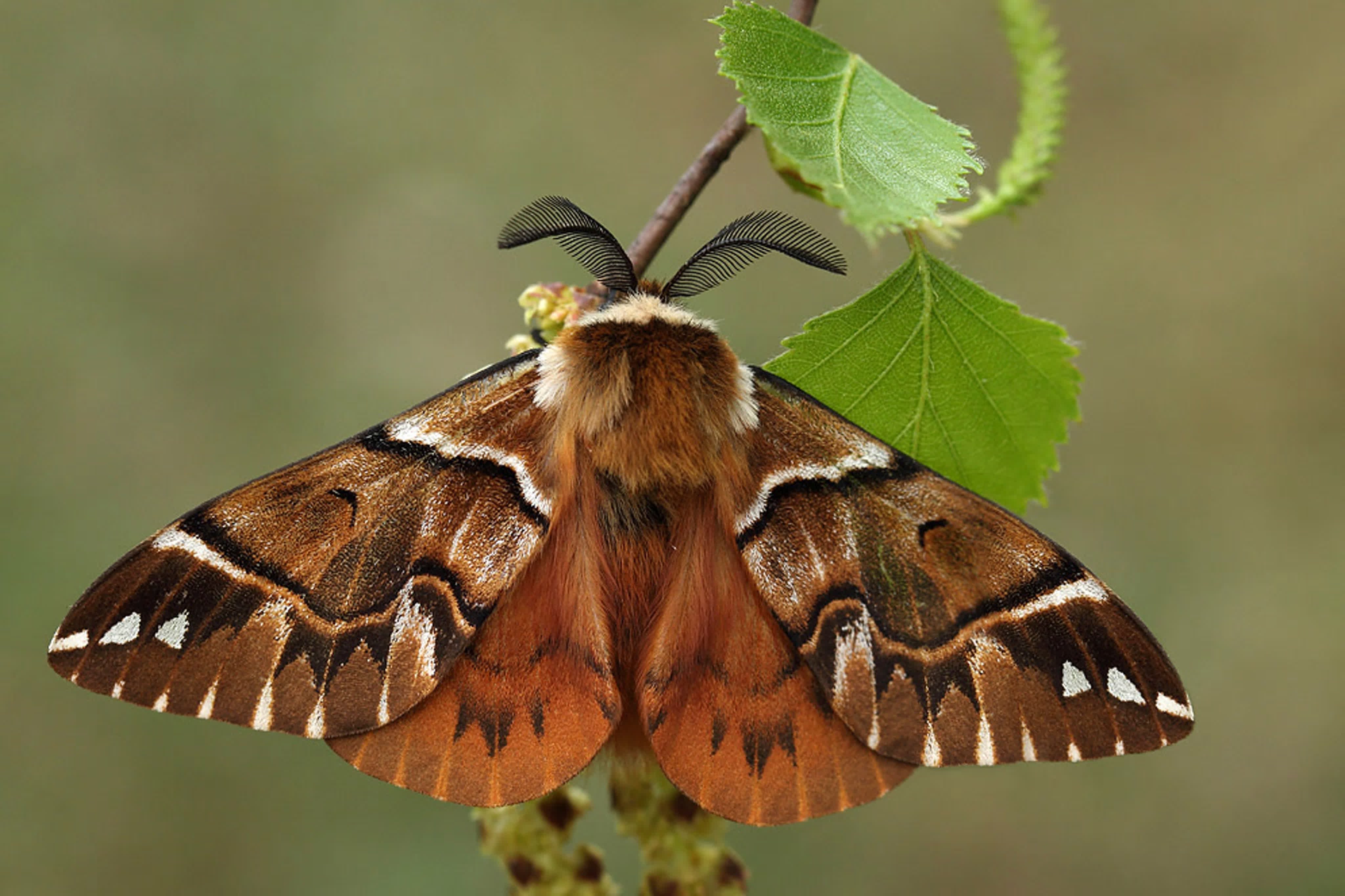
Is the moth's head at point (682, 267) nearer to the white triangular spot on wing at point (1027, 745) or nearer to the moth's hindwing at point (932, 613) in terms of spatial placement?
the moth's hindwing at point (932, 613)

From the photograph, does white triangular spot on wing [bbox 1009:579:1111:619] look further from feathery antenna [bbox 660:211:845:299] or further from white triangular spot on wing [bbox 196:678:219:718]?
white triangular spot on wing [bbox 196:678:219:718]

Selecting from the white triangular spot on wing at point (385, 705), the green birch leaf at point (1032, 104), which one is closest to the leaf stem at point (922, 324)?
the green birch leaf at point (1032, 104)

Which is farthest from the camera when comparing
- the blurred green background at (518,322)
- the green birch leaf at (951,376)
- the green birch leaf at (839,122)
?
the blurred green background at (518,322)

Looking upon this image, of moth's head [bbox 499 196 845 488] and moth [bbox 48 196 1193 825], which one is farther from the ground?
moth's head [bbox 499 196 845 488]

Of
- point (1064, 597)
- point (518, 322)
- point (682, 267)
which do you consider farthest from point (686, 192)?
point (518, 322)

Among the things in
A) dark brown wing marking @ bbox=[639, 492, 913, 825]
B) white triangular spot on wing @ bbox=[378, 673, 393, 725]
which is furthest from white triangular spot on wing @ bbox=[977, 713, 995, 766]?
white triangular spot on wing @ bbox=[378, 673, 393, 725]

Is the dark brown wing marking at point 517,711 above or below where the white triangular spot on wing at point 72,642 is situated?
below

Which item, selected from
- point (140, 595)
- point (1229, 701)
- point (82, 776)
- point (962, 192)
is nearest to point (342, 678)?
point (140, 595)
